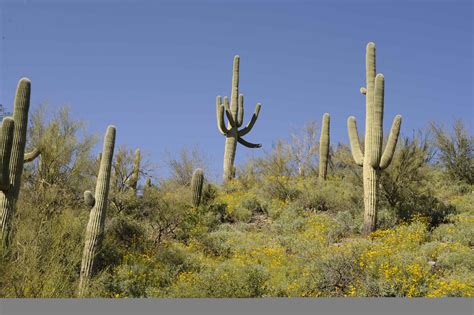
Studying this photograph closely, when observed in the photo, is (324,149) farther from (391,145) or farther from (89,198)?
(89,198)

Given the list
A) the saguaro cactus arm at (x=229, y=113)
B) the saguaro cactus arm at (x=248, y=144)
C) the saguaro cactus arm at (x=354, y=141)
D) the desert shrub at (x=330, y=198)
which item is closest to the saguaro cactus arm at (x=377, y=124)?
the saguaro cactus arm at (x=354, y=141)

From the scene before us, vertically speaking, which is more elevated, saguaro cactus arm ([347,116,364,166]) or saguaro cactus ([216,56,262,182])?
saguaro cactus ([216,56,262,182])

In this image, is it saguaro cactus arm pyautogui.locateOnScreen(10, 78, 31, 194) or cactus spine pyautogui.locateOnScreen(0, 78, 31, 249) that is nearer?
cactus spine pyautogui.locateOnScreen(0, 78, 31, 249)

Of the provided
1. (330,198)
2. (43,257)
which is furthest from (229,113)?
(43,257)

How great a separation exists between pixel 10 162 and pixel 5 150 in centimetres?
40

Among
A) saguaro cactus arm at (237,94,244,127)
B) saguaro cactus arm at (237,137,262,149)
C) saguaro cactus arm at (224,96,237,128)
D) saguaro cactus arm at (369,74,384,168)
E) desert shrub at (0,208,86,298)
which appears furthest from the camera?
saguaro cactus arm at (237,137,262,149)

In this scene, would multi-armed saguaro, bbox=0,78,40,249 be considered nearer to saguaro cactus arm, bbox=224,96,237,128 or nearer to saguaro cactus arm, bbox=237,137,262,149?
saguaro cactus arm, bbox=224,96,237,128

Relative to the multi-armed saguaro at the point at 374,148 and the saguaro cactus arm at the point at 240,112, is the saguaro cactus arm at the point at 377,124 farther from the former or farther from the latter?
the saguaro cactus arm at the point at 240,112

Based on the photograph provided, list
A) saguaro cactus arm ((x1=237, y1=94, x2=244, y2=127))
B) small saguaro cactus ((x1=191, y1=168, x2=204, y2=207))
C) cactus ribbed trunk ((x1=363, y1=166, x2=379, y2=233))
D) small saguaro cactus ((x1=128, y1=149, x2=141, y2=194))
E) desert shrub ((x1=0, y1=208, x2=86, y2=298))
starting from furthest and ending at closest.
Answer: saguaro cactus arm ((x1=237, y1=94, x2=244, y2=127)) → small saguaro cactus ((x1=128, y1=149, x2=141, y2=194)) → small saguaro cactus ((x1=191, y1=168, x2=204, y2=207)) → cactus ribbed trunk ((x1=363, y1=166, x2=379, y2=233)) → desert shrub ((x1=0, y1=208, x2=86, y2=298))

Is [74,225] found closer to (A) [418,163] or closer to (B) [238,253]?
(B) [238,253]

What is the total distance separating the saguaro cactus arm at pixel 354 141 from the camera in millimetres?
15139

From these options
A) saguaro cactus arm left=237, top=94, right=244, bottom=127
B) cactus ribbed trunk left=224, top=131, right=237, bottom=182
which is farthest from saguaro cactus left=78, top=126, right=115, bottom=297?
saguaro cactus arm left=237, top=94, right=244, bottom=127

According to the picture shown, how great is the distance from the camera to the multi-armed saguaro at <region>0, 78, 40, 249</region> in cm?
1027

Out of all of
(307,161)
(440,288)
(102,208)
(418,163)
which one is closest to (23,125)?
(102,208)
